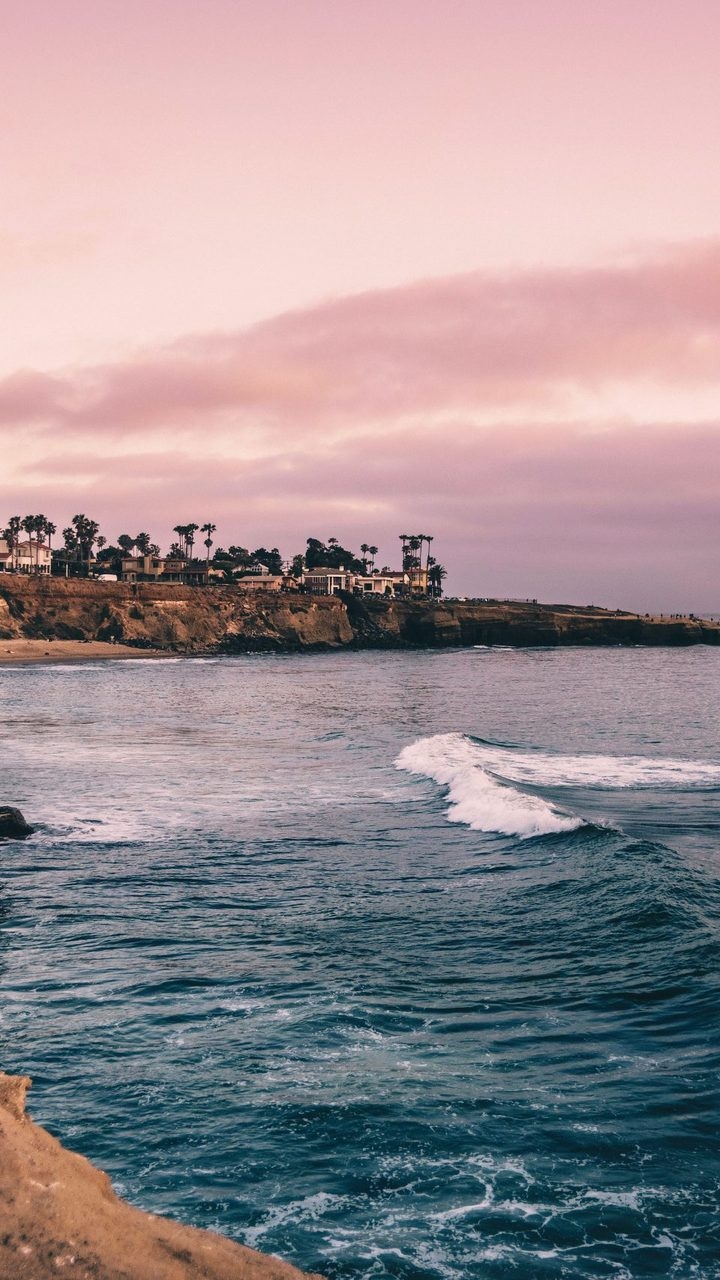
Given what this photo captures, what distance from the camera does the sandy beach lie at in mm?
127375

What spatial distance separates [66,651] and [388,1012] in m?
130

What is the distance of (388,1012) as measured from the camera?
43.7 ft

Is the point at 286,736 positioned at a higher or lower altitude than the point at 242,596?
lower

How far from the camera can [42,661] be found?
12438 centimetres

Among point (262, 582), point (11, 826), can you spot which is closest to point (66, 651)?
point (262, 582)

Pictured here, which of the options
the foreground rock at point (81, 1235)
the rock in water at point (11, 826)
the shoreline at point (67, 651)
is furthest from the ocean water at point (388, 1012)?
the shoreline at point (67, 651)

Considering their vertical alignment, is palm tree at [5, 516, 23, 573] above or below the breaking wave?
above

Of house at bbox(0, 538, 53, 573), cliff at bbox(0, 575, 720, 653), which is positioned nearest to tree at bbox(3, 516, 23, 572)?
house at bbox(0, 538, 53, 573)

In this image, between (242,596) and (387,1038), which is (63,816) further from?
(242,596)

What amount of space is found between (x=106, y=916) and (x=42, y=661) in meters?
113

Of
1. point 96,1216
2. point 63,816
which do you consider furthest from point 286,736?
point 96,1216

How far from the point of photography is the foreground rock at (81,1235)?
4.57 metres

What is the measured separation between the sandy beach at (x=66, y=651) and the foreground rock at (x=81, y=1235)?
12245 cm

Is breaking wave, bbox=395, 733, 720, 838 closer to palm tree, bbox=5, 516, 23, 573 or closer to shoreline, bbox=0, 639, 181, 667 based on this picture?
shoreline, bbox=0, 639, 181, 667
